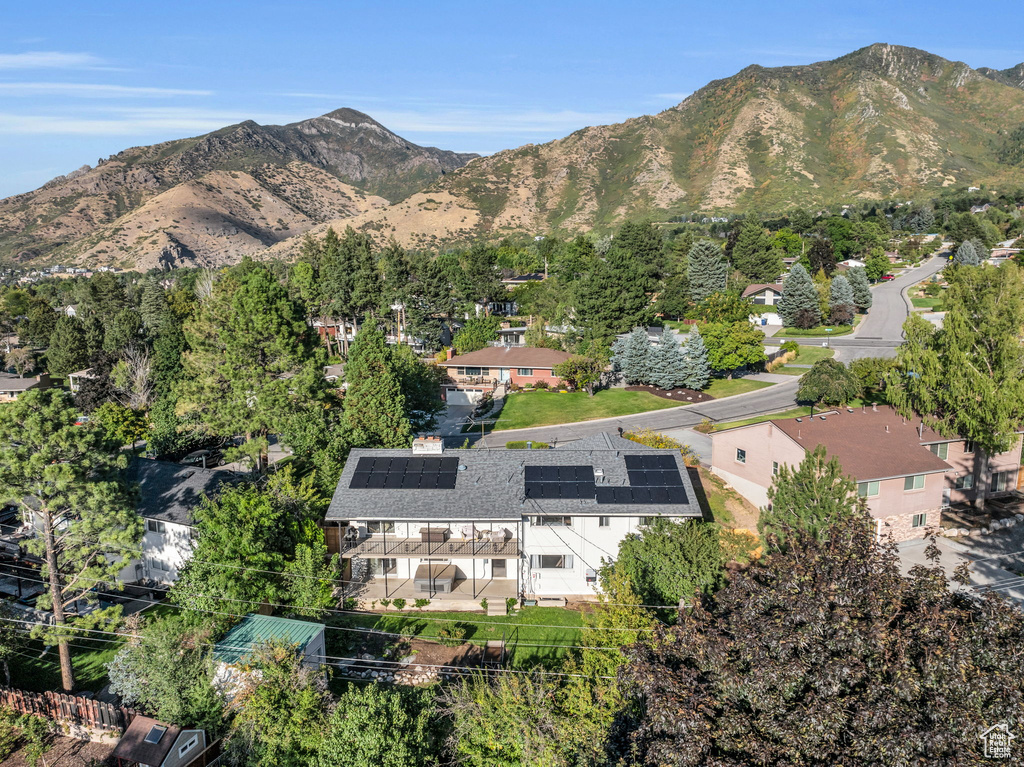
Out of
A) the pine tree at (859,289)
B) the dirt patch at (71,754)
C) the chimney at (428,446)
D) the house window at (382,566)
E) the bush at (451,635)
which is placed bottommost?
the dirt patch at (71,754)

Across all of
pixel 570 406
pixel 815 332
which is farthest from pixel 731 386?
pixel 815 332

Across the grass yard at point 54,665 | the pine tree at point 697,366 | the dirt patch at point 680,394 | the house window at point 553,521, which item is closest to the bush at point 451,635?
the house window at point 553,521

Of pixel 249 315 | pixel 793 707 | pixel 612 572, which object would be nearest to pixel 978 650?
pixel 793 707

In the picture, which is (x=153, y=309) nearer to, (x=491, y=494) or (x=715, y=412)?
(x=715, y=412)

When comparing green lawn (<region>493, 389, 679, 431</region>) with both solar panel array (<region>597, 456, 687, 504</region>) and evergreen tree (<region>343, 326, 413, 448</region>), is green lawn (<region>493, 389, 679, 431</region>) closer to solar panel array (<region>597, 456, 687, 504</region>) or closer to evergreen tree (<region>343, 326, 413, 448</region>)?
evergreen tree (<region>343, 326, 413, 448</region>)

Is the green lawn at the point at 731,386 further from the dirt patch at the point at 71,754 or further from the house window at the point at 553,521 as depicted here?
the dirt patch at the point at 71,754
